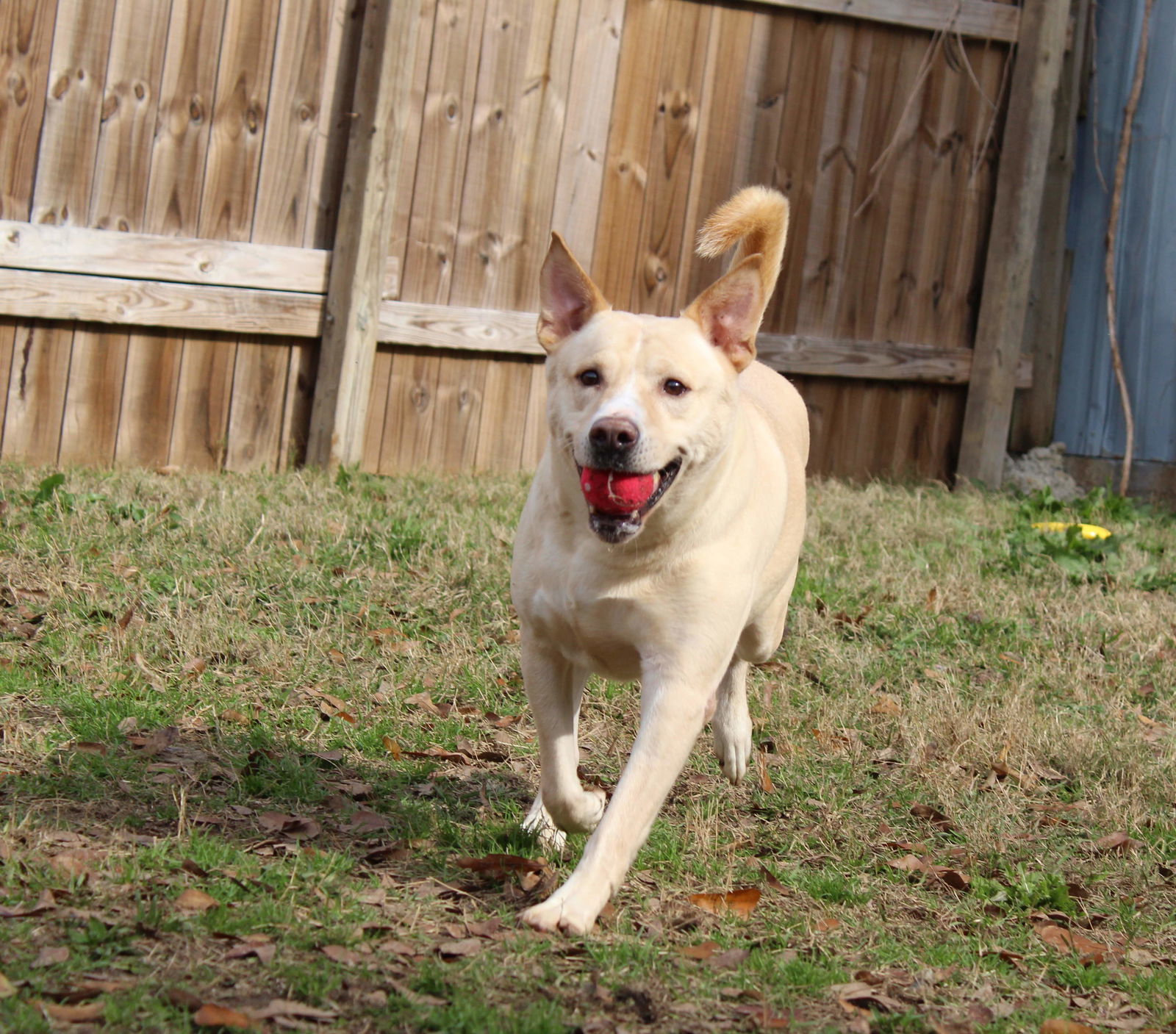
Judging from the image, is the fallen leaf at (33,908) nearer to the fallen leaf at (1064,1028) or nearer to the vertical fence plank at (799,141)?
the fallen leaf at (1064,1028)

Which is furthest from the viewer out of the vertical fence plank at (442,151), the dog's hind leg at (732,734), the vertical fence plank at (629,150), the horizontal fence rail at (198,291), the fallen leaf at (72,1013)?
the vertical fence plank at (629,150)

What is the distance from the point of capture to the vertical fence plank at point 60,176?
600 centimetres

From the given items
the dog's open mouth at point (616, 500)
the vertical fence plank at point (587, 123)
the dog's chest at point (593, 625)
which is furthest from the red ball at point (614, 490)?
the vertical fence plank at point (587, 123)

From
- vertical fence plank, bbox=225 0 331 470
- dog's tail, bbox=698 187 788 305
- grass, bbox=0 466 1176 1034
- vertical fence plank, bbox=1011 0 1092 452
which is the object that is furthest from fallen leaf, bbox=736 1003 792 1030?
vertical fence plank, bbox=1011 0 1092 452

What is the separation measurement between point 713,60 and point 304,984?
601 cm

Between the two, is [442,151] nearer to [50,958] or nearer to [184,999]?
[50,958]

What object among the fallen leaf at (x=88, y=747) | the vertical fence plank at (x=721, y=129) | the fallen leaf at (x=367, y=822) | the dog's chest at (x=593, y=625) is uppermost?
the vertical fence plank at (x=721, y=129)

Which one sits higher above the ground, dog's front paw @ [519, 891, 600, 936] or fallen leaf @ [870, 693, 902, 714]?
fallen leaf @ [870, 693, 902, 714]

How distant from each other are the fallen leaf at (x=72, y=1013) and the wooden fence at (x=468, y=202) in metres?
4.27

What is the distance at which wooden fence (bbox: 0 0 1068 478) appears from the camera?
614 centimetres

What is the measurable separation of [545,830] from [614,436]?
3.72 feet

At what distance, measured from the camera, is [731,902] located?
10.7 feet

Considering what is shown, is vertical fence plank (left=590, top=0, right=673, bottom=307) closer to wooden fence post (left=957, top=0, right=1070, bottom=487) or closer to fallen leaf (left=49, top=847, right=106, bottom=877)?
wooden fence post (left=957, top=0, right=1070, bottom=487)

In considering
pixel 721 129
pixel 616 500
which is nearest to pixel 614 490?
pixel 616 500
